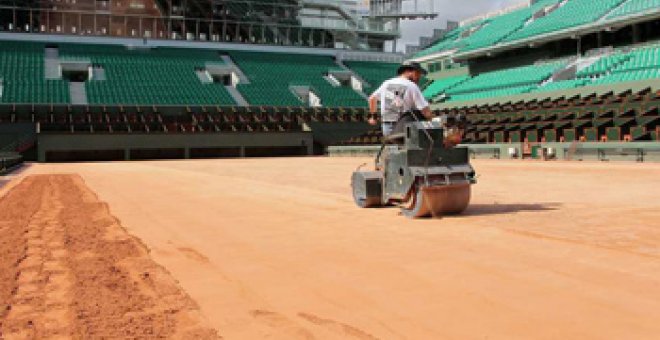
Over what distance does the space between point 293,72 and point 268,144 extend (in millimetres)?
11307

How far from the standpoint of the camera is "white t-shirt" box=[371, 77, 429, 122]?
816cm

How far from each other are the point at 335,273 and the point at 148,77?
45503 mm

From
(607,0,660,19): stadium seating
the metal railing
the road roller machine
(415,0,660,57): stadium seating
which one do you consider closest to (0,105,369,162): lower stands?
(415,0,660,57): stadium seating

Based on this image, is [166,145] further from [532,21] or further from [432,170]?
[432,170]

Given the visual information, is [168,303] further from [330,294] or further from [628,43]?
[628,43]

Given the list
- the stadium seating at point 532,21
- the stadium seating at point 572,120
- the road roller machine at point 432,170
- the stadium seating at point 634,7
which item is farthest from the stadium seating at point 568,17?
the road roller machine at point 432,170

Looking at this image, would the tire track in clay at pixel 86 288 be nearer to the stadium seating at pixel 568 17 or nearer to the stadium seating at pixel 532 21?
the stadium seating at pixel 532 21

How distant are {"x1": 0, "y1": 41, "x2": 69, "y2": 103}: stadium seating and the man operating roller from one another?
3826cm

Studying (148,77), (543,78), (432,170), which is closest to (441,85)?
(543,78)

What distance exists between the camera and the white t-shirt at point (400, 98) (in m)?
8.16

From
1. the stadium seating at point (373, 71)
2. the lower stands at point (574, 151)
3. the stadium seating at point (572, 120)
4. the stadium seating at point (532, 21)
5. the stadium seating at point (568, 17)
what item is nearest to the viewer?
the lower stands at point (574, 151)

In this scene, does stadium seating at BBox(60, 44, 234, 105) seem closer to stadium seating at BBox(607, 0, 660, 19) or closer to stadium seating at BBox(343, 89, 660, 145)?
stadium seating at BBox(343, 89, 660, 145)

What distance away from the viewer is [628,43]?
123ft

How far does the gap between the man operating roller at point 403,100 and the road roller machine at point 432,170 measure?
0.24m
